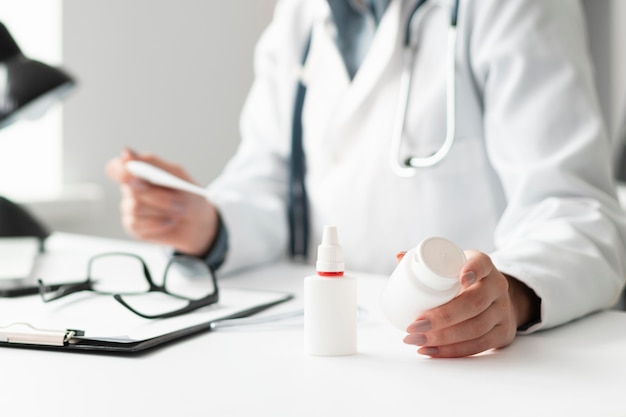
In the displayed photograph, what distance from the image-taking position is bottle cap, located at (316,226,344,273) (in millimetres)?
618

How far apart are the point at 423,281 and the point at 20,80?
2.48 feet

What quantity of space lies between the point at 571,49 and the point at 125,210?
602mm

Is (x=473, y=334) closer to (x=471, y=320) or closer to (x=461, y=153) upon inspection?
(x=471, y=320)

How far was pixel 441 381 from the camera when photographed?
0.58 meters

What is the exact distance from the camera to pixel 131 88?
6.92 feet

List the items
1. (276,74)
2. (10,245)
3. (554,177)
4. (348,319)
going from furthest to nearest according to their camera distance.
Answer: (276,74) → (10,245) → (554,177) → (348,319)

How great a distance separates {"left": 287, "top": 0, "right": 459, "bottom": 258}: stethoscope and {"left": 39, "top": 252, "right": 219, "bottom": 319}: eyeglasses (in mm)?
253

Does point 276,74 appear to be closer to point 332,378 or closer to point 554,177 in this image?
point 554,177

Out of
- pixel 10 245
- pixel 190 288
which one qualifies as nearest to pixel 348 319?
pixel 190 288

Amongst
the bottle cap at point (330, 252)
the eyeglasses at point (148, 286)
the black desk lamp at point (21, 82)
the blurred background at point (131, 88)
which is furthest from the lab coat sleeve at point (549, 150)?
the blurred background at point (131, 88)

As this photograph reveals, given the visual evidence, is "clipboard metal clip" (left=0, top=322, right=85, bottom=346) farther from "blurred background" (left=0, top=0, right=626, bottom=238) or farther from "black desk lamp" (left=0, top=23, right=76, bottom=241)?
"blurred background" (left=0, top=0, right=626, bottom=238)

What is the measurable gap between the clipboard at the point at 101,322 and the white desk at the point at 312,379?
0.04ft

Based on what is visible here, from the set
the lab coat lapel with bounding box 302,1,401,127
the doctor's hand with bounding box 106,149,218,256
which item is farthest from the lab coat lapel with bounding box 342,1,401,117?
the doctor's hand with bounding box 106,149,218,256

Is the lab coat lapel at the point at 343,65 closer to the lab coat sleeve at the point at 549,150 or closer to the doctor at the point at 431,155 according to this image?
the doctor at the point at 431,155
